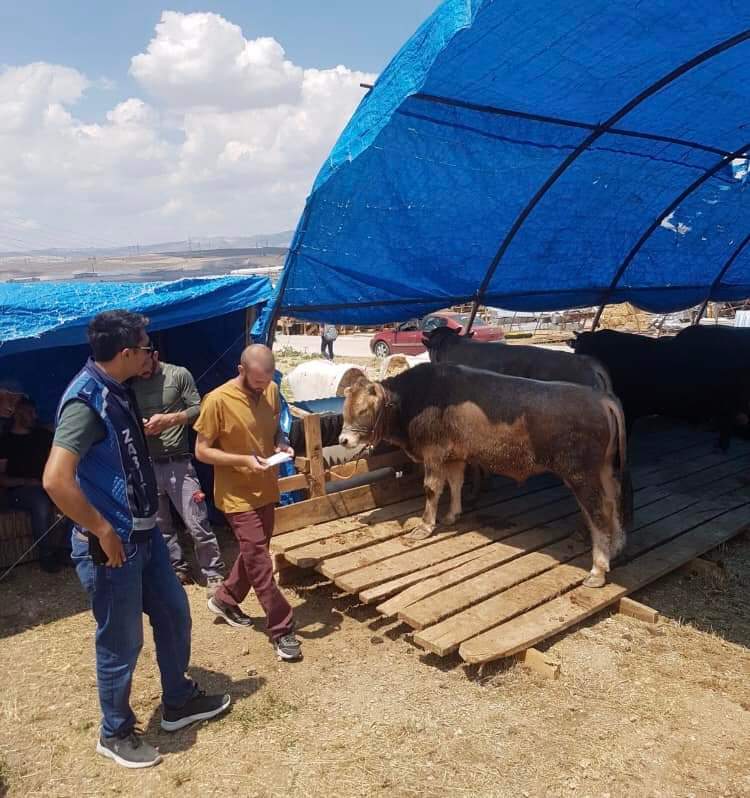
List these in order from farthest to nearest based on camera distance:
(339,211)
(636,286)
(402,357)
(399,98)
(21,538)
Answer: (636,286) → (402,357) → (21,538) → (339,211) → (399,98)

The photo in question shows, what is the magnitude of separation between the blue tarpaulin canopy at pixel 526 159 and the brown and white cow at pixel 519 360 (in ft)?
2.30

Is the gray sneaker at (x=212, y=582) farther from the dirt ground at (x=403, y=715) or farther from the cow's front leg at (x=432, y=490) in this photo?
the cow's front leg at (x=432, y=490)

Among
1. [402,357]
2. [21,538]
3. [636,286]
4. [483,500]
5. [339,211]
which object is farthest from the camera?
[636,286]

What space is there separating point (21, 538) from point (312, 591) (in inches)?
120

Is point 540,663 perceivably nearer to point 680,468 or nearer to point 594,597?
point 594,597

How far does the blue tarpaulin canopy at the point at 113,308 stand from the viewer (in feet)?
17.5

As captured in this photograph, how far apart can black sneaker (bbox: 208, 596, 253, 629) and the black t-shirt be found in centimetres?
260

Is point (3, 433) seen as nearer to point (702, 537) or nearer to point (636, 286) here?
point (702, 537)

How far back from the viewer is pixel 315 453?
607 centimetres

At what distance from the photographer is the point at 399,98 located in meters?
4.33

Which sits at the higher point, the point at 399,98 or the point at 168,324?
the point at 399,98

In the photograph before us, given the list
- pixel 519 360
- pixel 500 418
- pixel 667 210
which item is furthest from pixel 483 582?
pixel 667 210

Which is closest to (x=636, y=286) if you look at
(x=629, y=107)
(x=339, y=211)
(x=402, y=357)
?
(x=402, y=357)

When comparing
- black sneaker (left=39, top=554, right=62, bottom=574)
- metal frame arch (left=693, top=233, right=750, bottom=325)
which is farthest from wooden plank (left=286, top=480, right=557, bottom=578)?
metal frame arch (left=693, top=233, right=750, bottom=325)
